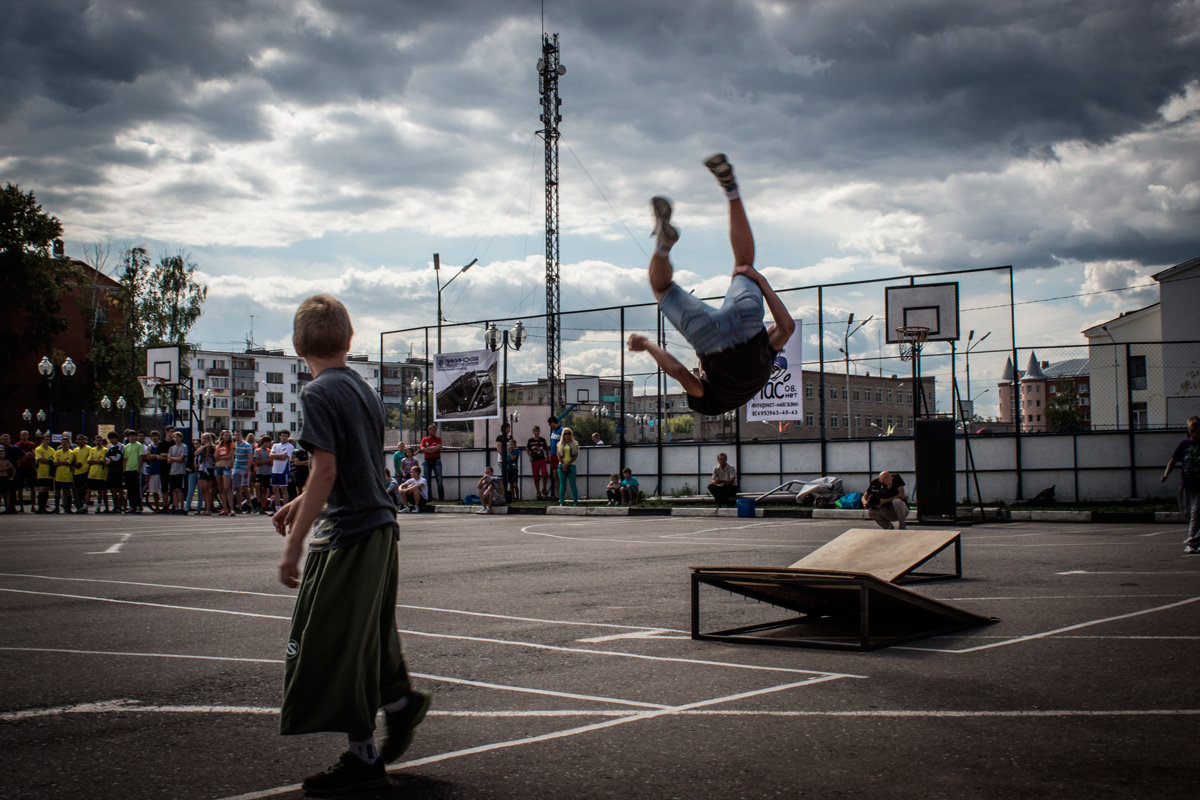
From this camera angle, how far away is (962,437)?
896 inches

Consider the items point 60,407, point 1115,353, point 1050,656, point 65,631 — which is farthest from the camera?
point 60,407

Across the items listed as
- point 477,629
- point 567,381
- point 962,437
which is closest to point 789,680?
point 477,629

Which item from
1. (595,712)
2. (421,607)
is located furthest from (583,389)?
(595,712)

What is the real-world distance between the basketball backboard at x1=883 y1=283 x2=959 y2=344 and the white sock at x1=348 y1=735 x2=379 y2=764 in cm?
2063

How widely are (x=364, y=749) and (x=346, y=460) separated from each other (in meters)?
1.11

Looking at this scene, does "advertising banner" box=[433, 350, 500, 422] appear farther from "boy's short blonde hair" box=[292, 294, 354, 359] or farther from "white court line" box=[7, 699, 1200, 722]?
"boy's short blonde hair" box=[292, 294, 354, 359]

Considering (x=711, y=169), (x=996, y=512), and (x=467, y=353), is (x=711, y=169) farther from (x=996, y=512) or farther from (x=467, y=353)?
(x=467, y=353)

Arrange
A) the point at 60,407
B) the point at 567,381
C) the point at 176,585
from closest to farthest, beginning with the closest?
the point at 176,585
the point at 567,381
the point at 60,407

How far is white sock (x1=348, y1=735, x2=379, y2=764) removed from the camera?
3465 mm

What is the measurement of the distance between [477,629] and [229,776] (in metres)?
3.21

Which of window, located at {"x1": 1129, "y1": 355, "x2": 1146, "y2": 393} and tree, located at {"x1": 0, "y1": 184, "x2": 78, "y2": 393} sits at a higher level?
tree, located at {"x1": 0, "y1": 184, "x2": 78, "y2": 393}

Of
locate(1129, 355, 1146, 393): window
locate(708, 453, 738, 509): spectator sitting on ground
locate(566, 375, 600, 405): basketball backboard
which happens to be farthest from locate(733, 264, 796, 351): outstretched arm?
locate(566, 375, 600, 405): basketball backboard

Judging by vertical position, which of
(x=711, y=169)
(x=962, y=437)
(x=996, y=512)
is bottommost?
(x=996, y=512)

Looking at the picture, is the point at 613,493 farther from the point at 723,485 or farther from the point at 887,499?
the point at 887,499
